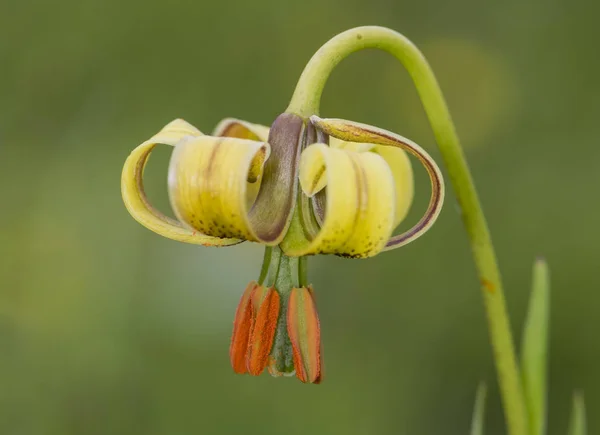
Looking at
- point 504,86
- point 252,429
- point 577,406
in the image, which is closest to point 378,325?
point 252,429

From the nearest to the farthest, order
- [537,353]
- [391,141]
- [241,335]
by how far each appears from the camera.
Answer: [391,141] < [241,335] < [537,353]

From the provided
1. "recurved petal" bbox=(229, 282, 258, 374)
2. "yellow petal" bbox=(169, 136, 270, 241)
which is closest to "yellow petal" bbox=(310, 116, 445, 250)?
"yellow petal" bbox=(169, 136, 270, 241)

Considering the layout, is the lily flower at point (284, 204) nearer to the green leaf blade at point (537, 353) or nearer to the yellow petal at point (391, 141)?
the yellow petal at point (391, 141)

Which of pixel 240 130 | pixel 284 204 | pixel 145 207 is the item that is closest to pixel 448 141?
pixel 284 204

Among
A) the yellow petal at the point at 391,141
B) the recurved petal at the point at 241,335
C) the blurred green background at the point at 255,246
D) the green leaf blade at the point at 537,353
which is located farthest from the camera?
the blurred green background at the point at 255,246

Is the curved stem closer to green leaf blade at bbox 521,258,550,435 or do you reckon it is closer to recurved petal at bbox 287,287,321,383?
green leaf blade at bbox 521,258,550,435

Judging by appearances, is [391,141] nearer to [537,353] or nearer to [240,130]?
[240,130]

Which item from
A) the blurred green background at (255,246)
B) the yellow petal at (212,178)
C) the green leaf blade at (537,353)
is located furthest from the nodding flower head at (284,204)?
the blurred green background at (255,246)
